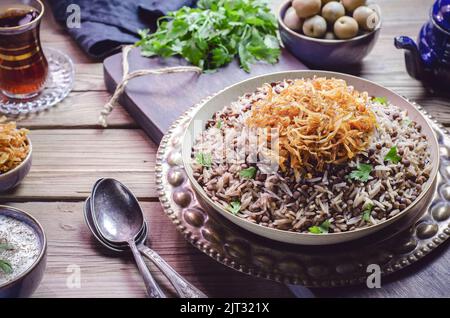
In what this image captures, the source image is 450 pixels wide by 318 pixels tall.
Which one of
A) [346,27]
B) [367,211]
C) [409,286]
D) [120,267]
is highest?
[346,27]

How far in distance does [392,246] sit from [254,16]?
1.11 m

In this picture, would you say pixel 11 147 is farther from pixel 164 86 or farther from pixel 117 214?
pixel 164 86

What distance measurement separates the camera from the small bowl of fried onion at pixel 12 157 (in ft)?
5.20

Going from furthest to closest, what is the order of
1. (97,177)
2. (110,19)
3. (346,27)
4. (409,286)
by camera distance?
(110,19), (346,27), (97,177), (409,286)

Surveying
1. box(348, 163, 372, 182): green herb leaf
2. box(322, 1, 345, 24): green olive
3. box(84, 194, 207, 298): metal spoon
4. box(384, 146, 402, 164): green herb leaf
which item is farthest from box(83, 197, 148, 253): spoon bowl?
box(322, 1, 345, 24): green olive

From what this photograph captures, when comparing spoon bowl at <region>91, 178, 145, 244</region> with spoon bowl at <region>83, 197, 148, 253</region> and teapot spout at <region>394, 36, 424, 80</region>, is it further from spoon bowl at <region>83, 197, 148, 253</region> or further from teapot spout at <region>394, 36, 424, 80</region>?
teapot spout at <region>394, 36, 424, 80</region>

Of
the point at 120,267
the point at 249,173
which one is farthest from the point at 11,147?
the point at 249,173

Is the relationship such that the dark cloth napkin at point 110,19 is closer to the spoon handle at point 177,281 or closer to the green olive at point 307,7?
the green olive at point 307,7

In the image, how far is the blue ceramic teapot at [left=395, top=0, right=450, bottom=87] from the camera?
6.14 feet

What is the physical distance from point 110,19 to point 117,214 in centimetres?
102

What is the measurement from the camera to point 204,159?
1.51 m

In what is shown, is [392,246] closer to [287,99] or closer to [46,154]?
[287,99]

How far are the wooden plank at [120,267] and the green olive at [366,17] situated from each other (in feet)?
3.33

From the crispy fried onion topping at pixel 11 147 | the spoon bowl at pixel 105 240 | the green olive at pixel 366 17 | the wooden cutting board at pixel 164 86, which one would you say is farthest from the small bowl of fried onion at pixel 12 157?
the green olive at pixel 366 17
